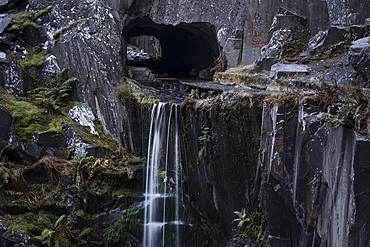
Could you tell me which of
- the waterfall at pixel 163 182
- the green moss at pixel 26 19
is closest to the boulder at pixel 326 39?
the waterfall at pixel 163 182

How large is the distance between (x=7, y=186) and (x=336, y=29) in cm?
1007

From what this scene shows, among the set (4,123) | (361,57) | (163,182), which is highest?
(361,57)

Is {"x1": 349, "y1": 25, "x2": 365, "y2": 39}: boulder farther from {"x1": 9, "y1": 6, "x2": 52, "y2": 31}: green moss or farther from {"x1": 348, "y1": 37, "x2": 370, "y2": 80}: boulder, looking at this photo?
{"x1": 9, "y1": 6, "x2": 52, "y2": 31}: green moss

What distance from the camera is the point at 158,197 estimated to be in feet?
29.3

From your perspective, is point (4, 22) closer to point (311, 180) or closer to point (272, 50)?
point (272, 50)

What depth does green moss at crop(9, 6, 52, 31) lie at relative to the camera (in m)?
11.1

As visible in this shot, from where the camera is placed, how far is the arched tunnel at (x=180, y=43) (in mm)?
12508

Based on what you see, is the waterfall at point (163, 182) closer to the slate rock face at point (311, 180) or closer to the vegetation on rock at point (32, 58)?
the slate rock face at point (311, 180)

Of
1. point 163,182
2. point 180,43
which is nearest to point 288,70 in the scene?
point 163,182

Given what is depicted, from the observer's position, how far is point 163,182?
912 centimetres

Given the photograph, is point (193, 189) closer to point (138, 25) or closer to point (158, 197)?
point (158, 197)

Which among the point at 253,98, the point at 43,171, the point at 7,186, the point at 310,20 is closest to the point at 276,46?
the point at 310,20

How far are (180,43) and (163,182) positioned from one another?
37.0 feet

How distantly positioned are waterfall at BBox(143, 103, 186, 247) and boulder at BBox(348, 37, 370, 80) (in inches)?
182
